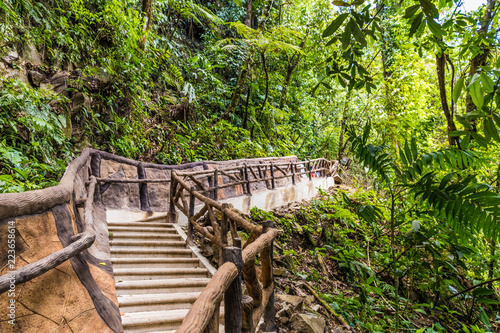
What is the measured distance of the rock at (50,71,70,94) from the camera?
5.92 m

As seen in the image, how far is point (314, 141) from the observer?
15.3m

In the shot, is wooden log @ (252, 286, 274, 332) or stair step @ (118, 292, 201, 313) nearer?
wooden log @ (252, 286, 274, 332)

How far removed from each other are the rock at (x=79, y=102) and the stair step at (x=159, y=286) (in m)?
4.56

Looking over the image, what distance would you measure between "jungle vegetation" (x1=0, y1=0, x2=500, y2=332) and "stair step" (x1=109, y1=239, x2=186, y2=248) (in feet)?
4.82

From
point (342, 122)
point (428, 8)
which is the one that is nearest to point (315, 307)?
point (428, 8)

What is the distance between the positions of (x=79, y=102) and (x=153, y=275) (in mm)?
4645

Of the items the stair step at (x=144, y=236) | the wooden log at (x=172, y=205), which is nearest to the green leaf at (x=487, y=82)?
the stair step at (x=144, y=236)

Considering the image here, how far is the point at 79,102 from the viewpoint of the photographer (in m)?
6.29

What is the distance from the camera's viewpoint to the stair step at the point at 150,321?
2760 millimetres

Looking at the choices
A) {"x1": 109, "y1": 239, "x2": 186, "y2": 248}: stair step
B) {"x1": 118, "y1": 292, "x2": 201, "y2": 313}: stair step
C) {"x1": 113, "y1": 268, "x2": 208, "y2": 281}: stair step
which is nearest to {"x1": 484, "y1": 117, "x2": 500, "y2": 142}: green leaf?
{"x1": 118, "y1": 292, "x2": 201, "y2": 313}: stair step

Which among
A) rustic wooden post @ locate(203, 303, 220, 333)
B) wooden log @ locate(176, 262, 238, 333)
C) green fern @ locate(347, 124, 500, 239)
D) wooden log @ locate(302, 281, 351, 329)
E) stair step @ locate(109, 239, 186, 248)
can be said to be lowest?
wooden log @ locate(302, 281, 351, 329)

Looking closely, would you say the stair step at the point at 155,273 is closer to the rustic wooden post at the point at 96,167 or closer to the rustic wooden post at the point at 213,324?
the rustic wooden post at the point at 96,167

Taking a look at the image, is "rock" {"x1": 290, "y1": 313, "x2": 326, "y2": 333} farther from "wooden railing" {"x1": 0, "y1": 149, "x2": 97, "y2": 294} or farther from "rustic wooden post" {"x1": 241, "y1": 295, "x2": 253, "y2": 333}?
"wooden railing" {"x1": 0, "y1": 149, "x2": 97, "y2": 294}

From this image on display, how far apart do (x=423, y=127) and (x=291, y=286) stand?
7.26m
